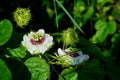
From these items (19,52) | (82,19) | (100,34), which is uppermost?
(19,52)

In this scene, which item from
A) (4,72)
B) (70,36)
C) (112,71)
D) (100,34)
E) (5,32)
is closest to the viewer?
(4,72)

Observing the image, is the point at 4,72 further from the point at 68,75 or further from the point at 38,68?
the point at 68,75

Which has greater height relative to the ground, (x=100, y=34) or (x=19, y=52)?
(x=19, y=52)

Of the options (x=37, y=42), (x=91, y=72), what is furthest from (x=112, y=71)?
(x=37, y=42)

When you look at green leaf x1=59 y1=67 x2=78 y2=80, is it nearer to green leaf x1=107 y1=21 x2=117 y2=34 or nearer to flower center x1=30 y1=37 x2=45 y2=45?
flower center x1=30 y1=37 x2=45 y2=45

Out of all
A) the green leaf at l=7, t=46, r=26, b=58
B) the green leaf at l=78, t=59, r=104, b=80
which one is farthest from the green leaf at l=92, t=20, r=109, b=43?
the green leaf at l=7, t=46, r=26, b=58

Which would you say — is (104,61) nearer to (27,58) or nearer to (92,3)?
(27,58)
